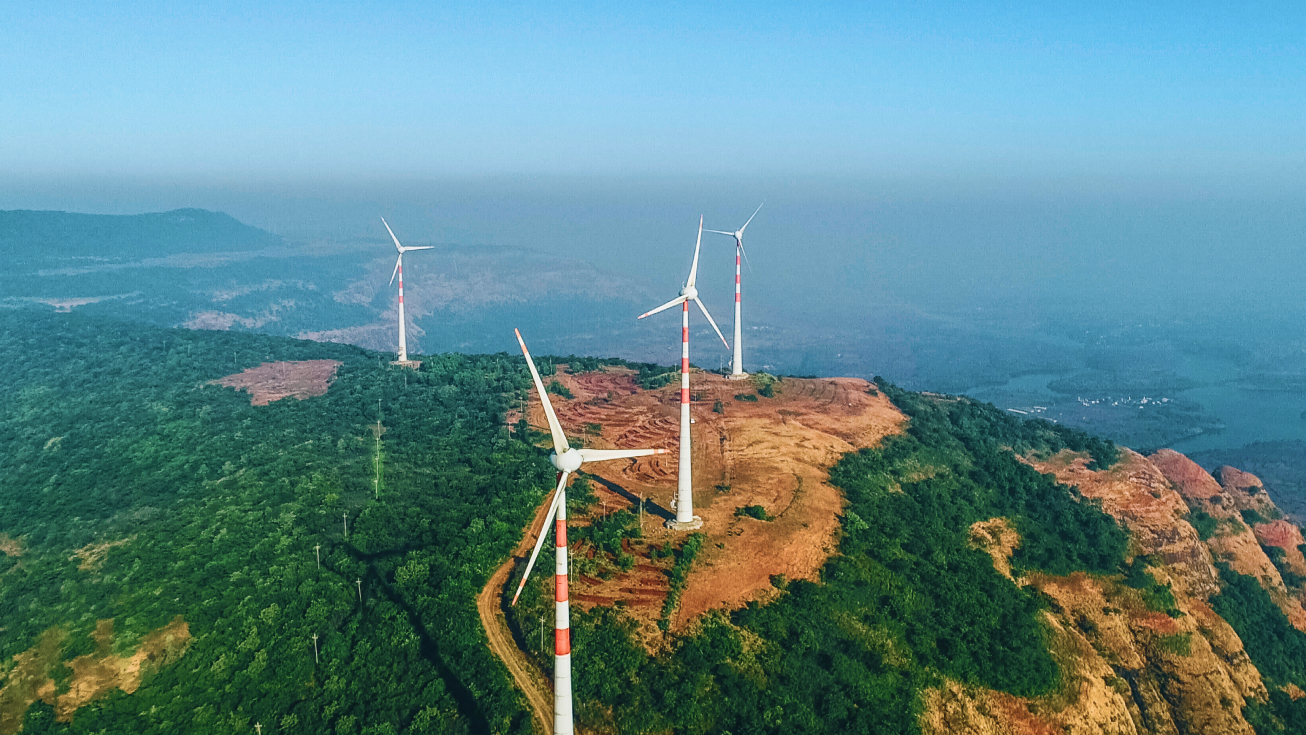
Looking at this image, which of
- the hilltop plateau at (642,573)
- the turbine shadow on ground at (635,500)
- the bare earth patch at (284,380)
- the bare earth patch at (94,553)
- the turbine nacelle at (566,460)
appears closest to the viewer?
the turbine nacelle at (566,460)

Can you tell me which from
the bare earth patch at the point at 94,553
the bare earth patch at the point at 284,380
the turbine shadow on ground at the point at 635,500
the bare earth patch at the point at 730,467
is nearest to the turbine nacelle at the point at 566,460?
the bare earth patch at the point at 730,467

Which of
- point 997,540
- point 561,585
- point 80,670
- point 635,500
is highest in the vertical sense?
point 561,585

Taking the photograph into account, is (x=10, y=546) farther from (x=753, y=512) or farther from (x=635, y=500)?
(x=753, y=512)

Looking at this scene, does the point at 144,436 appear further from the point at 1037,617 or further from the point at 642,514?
the point at 1037,617

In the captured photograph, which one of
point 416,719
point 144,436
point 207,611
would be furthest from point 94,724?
point 144,436

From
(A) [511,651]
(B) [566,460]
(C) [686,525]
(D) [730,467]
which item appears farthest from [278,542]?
(D) [730,467]

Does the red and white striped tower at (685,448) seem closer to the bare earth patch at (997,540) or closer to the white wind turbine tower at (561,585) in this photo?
the white wind turbine tower at (561,585)
